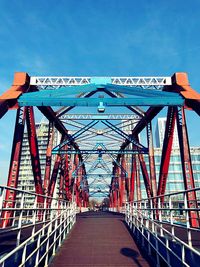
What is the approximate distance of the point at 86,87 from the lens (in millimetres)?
13625

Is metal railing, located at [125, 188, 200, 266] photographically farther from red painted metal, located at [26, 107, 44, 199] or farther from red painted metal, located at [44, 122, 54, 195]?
red painted metal, located at [44, 122, 54, 195]

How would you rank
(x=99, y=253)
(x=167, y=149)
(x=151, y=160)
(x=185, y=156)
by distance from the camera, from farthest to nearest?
(x=151, y=160), (x=167, y=149), (x=185, y=156), (x=99, y=253)

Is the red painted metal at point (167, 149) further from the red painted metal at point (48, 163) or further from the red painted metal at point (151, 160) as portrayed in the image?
the red painted metal at point (48, 163)

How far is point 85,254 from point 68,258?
58 centimetres

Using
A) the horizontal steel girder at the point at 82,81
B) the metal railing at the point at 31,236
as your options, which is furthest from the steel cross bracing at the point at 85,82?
the metal railing at the point at 31,236

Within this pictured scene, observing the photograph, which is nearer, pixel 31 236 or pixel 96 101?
pixel 31 236

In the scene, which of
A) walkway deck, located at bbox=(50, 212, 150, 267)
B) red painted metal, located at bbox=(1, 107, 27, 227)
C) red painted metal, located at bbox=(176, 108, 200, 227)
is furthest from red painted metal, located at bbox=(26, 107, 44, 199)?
red painted metal, located at bbox=(176, 108, 200, 227)

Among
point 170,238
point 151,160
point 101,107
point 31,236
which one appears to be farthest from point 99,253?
point 151,160

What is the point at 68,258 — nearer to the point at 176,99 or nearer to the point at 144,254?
the point at 144,254

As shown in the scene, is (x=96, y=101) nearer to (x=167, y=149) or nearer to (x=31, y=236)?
(x=167, y=149)

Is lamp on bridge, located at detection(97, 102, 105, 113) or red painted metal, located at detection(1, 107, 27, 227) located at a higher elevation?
lamp on bridge, located at detection(97, 102, 105, 113)

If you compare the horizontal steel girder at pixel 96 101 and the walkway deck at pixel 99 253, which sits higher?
the horizontal steel girder at pixel 96 101

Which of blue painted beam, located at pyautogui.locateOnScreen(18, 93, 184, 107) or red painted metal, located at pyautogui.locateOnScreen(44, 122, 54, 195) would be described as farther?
red painted metal, located at pyautogui.locateOnScreen(44, 122, 54, 195)

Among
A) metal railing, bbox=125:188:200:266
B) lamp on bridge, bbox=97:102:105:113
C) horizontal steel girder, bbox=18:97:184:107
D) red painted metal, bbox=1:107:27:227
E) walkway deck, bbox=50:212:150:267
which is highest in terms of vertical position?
horizontal steel girder, bbox=18:97:184:107
